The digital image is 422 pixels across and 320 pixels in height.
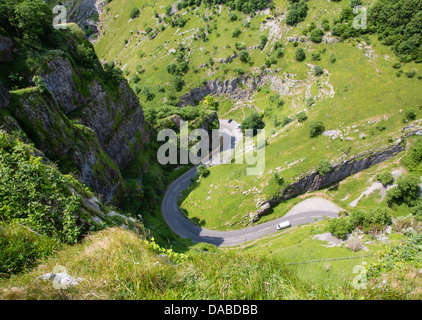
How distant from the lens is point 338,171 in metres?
64.9

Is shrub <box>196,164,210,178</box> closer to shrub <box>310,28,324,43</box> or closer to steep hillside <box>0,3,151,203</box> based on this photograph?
steep hillside <box>0,3,151,203</box>

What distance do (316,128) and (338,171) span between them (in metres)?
14.2

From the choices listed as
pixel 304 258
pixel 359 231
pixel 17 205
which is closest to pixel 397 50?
pixel 359 231

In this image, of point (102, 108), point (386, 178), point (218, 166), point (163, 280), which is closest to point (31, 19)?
point (102, 108)

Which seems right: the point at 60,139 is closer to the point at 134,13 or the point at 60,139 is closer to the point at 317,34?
the point at 317,34

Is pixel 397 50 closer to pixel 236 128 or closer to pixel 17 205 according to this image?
pixel 236 128

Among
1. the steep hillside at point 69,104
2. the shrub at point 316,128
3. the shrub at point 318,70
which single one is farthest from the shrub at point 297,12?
the steep hillside at point 69,104

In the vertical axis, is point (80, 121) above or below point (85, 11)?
below

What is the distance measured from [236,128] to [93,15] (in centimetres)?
14287

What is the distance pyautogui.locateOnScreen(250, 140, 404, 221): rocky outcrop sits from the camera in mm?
63562

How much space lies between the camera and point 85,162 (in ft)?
118

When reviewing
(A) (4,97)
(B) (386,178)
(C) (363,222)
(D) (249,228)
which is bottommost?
(B) (386,178)

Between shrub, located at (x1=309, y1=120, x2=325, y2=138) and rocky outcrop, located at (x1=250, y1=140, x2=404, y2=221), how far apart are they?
1118 centimetres

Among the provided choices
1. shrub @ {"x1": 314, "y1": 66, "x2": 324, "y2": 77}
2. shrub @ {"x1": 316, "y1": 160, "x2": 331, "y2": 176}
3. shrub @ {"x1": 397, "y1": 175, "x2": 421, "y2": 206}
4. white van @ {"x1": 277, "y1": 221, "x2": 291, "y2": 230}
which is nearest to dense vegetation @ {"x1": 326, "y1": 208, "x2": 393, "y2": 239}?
white van @ {"x1": 277, "y1": 221, "x2": 291, "y2": 230}
